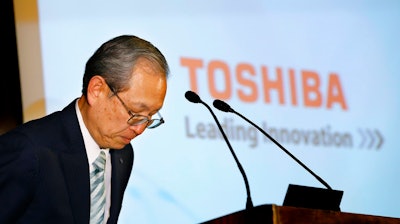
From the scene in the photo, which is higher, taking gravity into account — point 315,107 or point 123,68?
point 123,68

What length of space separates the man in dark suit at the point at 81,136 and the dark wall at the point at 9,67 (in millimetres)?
1047

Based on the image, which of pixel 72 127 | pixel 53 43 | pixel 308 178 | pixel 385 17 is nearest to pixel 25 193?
pixel 72 127

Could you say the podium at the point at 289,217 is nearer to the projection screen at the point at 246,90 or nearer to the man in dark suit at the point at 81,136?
the man in dark suit at the point at 81,136

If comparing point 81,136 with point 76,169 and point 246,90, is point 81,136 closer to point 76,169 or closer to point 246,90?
point 76,169

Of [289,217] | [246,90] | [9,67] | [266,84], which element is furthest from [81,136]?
[266,84]

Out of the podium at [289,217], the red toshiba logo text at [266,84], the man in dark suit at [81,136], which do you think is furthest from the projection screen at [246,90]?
the podium at [289,217]

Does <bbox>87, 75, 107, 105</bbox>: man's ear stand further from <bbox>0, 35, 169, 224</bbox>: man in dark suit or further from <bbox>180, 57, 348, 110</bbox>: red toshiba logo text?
<bbox>180, 57, 348, 110</bbox>: red toshiba logo text

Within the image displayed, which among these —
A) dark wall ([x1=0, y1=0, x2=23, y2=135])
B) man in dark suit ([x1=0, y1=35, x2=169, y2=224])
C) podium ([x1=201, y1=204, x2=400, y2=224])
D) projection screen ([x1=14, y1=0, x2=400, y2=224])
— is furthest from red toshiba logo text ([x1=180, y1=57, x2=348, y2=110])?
podium ([x1=201, y1=204, x2=400, y2=224])

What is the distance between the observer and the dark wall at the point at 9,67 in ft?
12.6

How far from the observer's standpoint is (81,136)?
9.21ft

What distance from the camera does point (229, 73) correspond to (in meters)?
4.24

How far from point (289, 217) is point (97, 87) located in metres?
0.75

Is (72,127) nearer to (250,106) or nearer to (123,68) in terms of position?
(123,68)

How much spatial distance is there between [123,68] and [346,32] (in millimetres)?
2255
